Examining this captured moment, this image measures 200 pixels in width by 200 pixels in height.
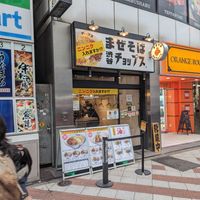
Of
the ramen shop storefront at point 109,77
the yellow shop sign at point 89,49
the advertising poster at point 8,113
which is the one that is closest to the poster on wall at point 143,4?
the ramen shop storefront at point 109,77

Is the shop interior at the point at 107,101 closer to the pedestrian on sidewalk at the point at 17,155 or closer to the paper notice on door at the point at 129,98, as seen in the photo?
the paper notice on door at the point at 129,98

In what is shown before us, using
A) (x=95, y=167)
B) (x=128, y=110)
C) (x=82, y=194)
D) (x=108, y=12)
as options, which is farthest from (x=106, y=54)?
(x=82, y=194)

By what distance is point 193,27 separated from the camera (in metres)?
10.3

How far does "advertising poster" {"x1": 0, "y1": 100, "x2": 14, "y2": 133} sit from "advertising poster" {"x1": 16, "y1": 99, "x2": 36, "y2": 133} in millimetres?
131

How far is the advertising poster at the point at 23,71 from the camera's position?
5238mm

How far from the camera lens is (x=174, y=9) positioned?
9461 mm

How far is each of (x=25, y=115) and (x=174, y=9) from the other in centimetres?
730

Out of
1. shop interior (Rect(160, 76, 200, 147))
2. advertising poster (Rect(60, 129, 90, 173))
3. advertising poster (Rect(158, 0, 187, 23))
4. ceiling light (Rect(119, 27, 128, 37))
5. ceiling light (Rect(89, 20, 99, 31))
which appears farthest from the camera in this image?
shop interior (Rect(160, 76, 200, 147))

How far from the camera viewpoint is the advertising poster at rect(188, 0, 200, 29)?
10271 mm

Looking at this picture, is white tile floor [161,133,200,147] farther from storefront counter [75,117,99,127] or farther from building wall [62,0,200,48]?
building wall [62,0,200,48]

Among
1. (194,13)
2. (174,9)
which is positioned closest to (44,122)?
(174,9)

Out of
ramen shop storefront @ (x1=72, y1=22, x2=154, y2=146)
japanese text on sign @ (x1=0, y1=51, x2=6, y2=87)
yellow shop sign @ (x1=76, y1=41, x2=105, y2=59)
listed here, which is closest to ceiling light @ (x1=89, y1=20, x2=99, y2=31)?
ramen shop storefront @ (x1=72, y1=22, x2=154, y2=146)

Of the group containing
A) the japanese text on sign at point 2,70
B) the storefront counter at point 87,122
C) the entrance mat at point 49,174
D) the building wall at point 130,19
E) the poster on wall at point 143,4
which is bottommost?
the entrance mat at point 49,174

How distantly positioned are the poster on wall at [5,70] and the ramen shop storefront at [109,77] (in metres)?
1.78
